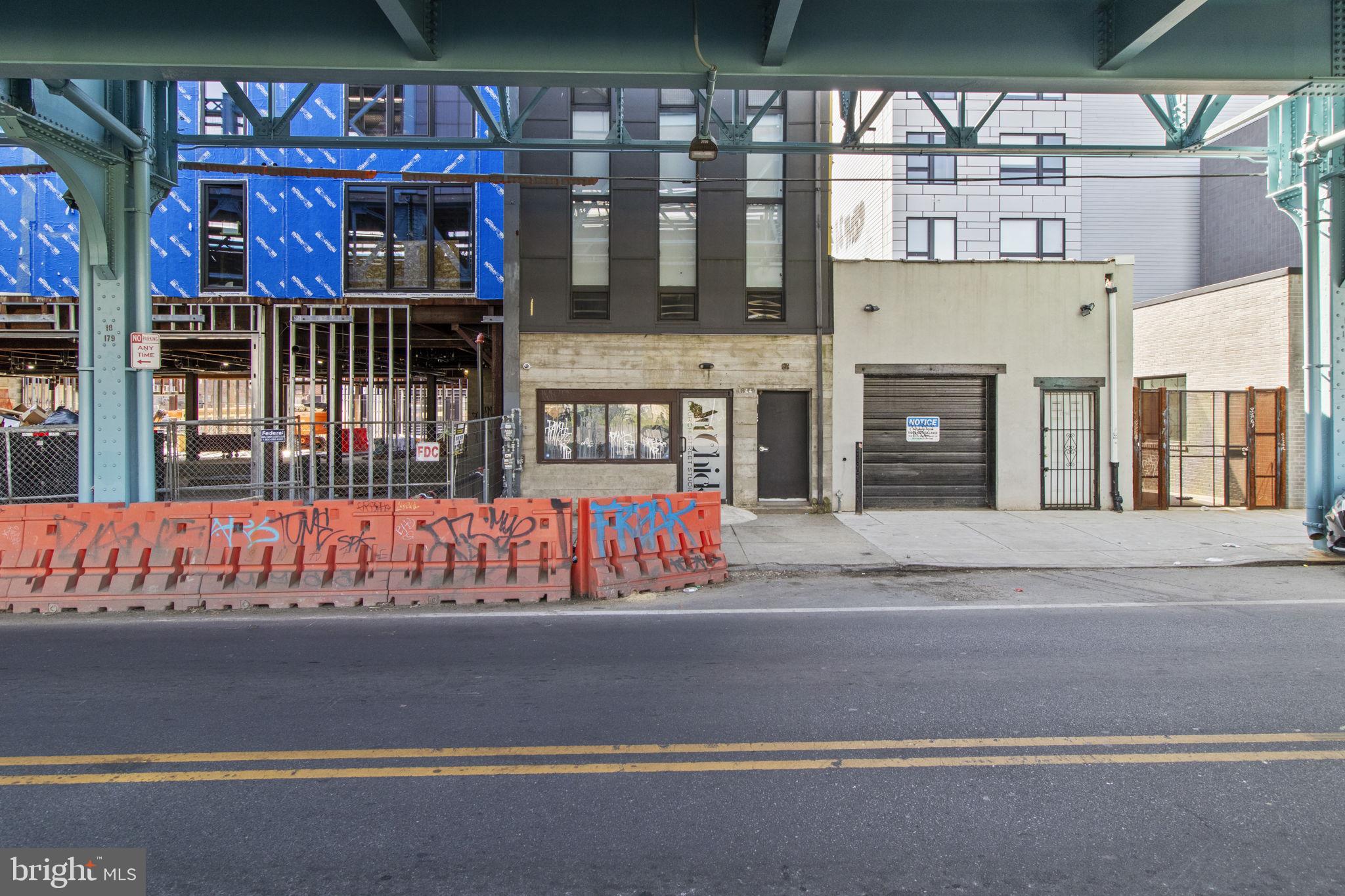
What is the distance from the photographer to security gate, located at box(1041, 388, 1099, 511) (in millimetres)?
15594

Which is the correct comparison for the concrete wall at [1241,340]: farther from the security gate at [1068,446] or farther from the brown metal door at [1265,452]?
the security gate at [1068,446]

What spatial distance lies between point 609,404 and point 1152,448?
36.1 feet

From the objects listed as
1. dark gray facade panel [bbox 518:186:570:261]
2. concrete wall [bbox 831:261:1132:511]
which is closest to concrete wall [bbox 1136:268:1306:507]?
concrete wall [bbox 831:261:1132:511]

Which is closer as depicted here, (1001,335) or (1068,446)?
(1001,335)

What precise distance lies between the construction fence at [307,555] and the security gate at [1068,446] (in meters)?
10.4

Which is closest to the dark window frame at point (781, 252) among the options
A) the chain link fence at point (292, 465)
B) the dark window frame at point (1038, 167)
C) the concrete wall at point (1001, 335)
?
the concrete wall at point (1001, 335)

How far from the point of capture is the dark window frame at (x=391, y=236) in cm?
1611

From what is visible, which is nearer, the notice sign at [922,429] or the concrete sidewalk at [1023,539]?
the concrete sidewalk at [1023,539]

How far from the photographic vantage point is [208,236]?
53.0ft

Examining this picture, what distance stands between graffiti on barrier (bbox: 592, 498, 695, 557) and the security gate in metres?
9.64

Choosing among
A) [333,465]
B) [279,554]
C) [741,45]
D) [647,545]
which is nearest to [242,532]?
[279,554]

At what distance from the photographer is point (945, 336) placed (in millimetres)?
15430

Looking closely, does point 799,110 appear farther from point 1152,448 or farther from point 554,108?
point 1152,448

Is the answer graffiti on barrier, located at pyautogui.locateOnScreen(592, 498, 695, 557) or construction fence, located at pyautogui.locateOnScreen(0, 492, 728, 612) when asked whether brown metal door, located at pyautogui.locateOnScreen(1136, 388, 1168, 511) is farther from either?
construction fence, located at pyautogui.locateOnScreen(0, 492, 728, 612)
